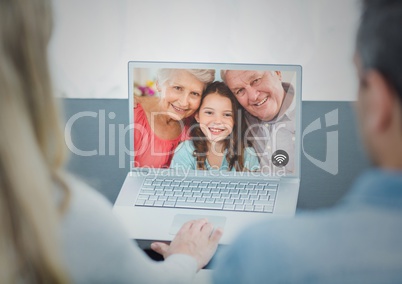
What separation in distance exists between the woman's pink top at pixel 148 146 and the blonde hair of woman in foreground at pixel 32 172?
1.00 meters

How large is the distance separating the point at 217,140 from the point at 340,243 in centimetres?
120

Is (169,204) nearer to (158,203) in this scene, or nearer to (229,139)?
(158,203)

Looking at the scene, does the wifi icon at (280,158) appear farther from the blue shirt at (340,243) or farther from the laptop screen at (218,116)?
the blue shirt at (340,243)

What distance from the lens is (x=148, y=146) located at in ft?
6.44

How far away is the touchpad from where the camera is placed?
69.0 inches

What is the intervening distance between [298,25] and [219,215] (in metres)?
0.61

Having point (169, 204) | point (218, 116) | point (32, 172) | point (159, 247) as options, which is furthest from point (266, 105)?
point (32, 172)

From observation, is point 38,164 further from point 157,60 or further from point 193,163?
point 157,60

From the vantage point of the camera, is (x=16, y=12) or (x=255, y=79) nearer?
(x=16, y=12)

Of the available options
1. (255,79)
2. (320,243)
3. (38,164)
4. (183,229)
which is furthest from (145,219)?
(320,243)

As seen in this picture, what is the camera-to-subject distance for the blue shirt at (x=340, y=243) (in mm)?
696

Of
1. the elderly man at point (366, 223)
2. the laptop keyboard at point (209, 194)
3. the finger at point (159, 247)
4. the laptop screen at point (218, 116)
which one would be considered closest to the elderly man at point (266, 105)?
the laptop screen at point (218, 116)

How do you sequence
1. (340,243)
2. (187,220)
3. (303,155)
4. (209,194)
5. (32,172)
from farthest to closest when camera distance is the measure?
(303,155) < (209,194) < (187,220) < (32,172) < (340,243)

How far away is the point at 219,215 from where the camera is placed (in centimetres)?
180
